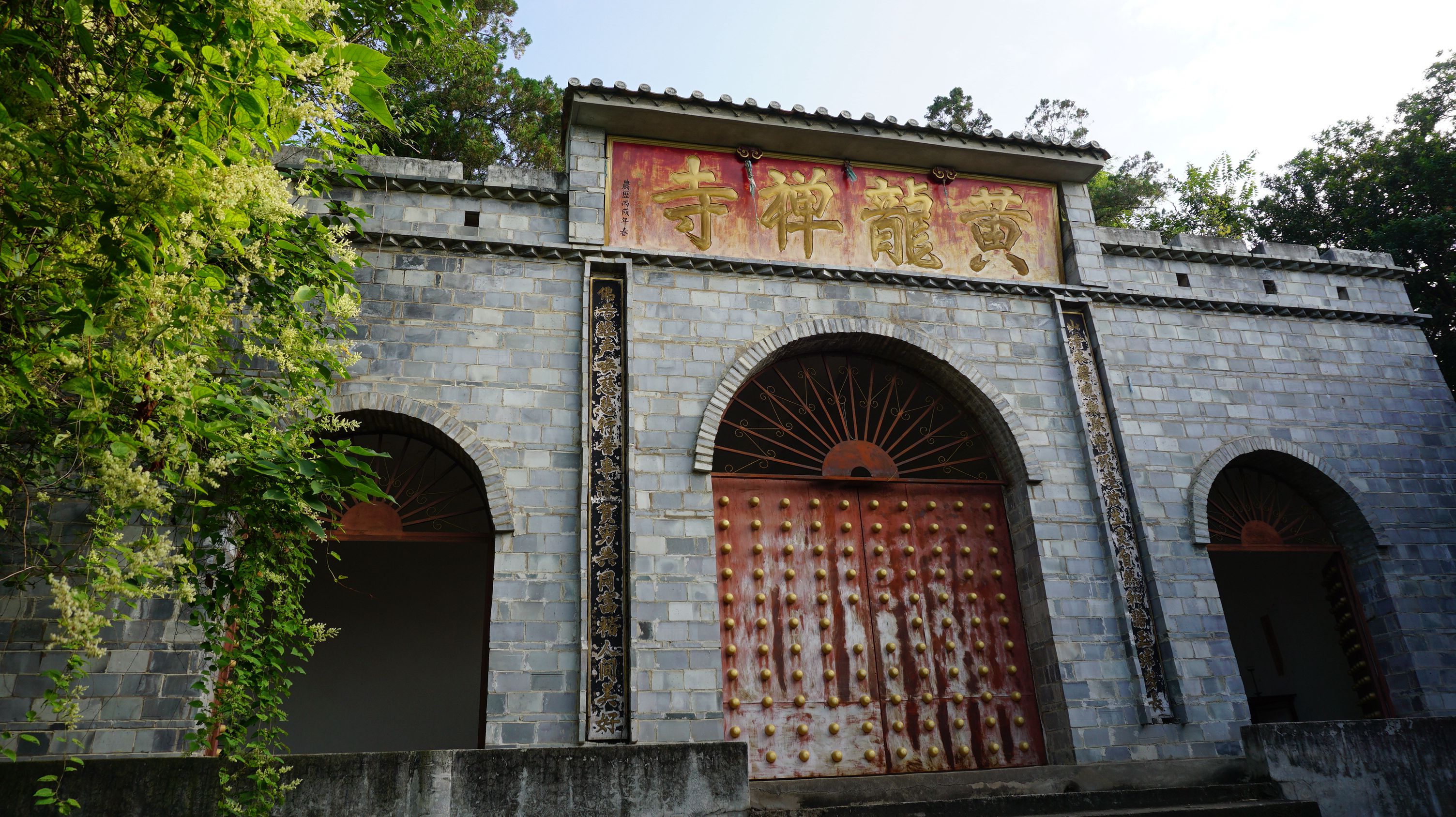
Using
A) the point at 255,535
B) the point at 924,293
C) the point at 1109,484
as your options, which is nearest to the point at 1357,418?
the point at 1109,484

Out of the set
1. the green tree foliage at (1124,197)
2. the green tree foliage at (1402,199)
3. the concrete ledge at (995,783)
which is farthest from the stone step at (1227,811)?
the green tree foliage at (1124,197)

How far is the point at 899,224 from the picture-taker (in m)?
9.43

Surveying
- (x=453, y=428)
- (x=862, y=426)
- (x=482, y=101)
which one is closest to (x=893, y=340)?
(x=862, y=426)

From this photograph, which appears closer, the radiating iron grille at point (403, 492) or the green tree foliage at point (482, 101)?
the radiating iron grille at point (403, 492)

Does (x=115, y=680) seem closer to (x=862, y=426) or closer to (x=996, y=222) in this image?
(x=862, y=426)

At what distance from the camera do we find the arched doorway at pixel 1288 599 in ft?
30.6

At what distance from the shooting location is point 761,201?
911cm

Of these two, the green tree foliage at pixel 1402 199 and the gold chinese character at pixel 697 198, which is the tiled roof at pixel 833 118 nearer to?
the gold chinese character at pixel 697 198

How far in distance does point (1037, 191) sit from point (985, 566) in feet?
13.7

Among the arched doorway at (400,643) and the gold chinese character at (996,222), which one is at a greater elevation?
the gold chinese character at (996,222)

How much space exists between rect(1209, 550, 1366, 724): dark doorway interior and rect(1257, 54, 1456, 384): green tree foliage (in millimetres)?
4559

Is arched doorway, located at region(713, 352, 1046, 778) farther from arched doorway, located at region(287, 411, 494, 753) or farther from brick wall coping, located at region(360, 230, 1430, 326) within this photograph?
arched doorway, located at region(287, 411, 494, 753)

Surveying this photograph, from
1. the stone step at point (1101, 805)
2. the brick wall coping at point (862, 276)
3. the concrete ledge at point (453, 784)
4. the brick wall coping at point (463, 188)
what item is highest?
the brick wall coping at point (463, 188)

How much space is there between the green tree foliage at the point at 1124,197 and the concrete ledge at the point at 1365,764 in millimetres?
14507
